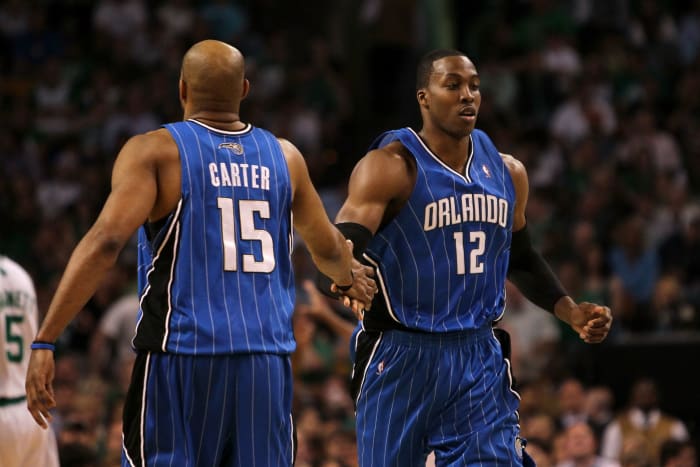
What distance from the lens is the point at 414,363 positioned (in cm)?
598

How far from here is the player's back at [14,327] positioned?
6.70m

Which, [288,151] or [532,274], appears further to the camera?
[532,274]

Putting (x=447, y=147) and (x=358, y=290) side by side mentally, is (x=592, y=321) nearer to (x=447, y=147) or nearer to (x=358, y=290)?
(x=447, y=147)

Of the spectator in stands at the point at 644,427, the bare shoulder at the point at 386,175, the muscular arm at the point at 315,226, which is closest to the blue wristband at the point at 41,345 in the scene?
the muscular arm at the point at 315,226

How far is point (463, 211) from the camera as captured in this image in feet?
19.9

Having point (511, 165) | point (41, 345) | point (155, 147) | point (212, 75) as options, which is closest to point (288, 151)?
point (212, 75)

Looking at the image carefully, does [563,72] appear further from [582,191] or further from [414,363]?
[414,363]

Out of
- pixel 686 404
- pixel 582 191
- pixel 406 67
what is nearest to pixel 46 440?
pixel 686 404

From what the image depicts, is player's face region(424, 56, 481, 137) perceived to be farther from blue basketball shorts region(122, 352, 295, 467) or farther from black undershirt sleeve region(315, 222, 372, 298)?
blue basketball shorts region(122, 352, 295, 467)

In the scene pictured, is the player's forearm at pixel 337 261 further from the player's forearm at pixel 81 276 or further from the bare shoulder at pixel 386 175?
the player's forearm at pixel 81 276

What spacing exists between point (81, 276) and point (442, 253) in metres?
1.88

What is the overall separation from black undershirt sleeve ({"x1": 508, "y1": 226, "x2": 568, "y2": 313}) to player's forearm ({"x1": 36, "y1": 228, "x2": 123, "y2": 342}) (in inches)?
97.6

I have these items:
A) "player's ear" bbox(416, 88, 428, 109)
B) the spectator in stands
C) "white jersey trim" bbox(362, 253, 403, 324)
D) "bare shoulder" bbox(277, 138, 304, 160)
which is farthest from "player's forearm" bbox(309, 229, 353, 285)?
the spectator in stands

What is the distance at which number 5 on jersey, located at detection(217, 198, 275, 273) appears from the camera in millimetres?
4957
